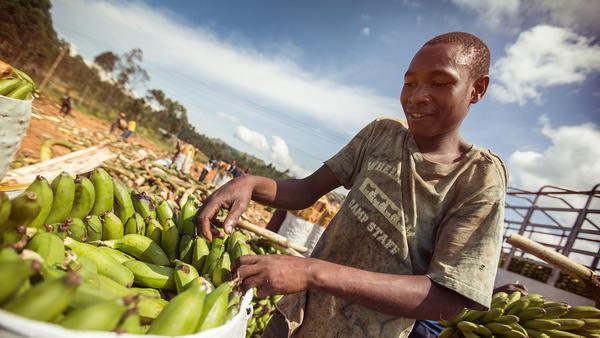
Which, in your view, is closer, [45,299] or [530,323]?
[45,299]

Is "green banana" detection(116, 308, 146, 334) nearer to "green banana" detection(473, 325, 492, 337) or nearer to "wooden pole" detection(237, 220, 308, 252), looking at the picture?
Result: "wooden pole" detection(237, 220, 308, 252)

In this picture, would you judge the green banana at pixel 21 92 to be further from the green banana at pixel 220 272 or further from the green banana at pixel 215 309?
the green banana at pixel 215 309

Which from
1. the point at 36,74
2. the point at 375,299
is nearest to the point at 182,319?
the point at 375,299

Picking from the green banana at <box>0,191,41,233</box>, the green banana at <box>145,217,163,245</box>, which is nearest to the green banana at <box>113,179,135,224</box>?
the green banana at <box>145,217,163,245</box>

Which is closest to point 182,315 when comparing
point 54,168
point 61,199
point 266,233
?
point 61,199

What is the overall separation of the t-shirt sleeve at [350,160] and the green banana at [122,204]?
1.44 m

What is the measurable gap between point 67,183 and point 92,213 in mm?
312

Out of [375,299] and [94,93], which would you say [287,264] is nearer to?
[375,299]

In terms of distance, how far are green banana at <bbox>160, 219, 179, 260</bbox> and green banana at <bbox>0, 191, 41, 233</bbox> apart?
2.63 feet

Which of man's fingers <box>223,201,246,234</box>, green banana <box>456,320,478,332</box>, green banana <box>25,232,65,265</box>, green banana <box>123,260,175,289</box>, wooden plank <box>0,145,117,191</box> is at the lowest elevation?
wooden plank <box>0,145,117,191</box>

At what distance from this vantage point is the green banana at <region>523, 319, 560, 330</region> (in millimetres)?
2385

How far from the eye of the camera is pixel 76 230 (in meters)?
1.59

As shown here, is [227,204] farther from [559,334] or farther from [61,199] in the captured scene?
[559,334]

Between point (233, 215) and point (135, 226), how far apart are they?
657 mm
